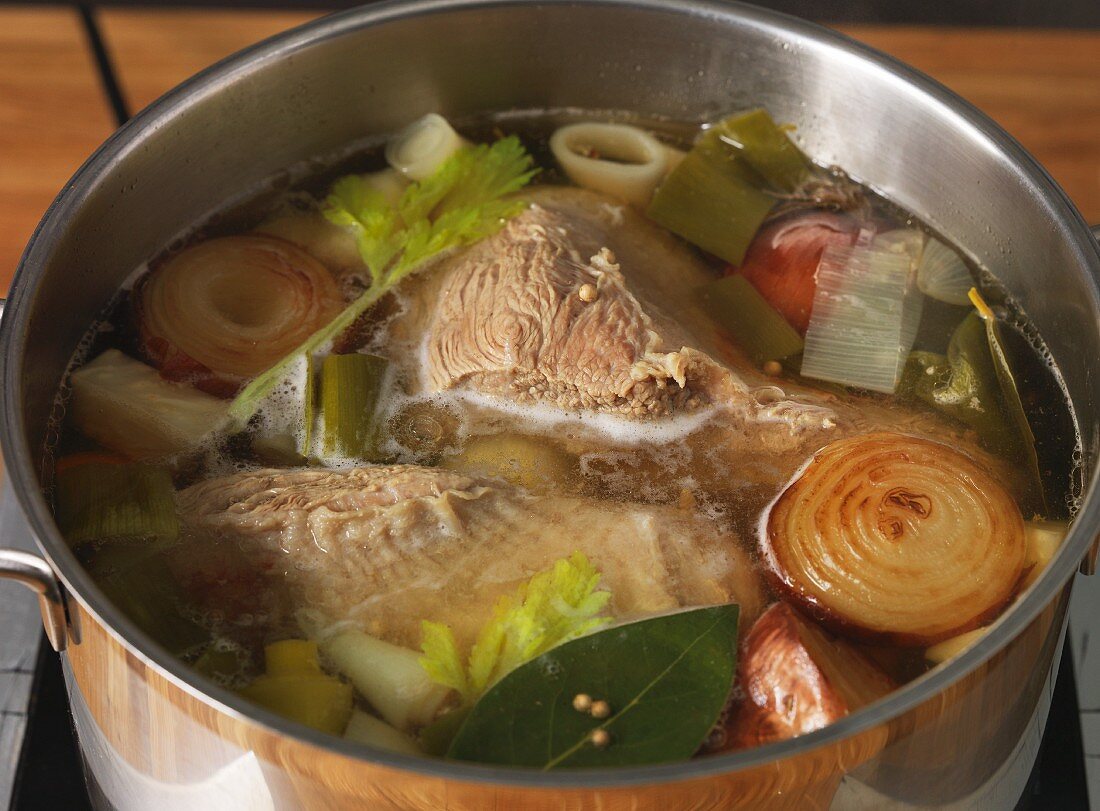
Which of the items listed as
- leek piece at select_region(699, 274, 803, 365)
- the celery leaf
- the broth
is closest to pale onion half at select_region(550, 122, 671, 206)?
the broth

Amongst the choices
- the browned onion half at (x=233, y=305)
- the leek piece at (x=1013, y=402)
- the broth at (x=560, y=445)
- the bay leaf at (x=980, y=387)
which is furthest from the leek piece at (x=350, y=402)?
Answer: the leek piece at (x=1013, y=402)

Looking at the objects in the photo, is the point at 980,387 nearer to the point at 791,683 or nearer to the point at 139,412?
the point at 791,683

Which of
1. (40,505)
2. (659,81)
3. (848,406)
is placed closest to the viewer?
(40,505)

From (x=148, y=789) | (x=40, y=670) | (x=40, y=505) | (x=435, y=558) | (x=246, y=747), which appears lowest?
(x=40, y=670)

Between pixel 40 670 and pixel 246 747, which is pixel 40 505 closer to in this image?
pixel 246 747

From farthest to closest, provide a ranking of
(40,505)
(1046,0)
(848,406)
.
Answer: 1. (1046,0)
2. (848,406)
3. (40,505)

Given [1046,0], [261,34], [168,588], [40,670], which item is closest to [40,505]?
[168,588]
